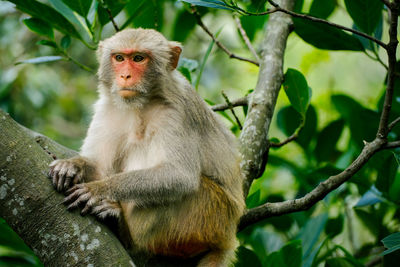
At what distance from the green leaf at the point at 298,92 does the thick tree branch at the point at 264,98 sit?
0.17 meters

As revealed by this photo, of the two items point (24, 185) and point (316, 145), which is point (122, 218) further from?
point (316, 145)

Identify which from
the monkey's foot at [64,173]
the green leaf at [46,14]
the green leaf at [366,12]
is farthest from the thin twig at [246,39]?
the monkey's foot at [64,173]

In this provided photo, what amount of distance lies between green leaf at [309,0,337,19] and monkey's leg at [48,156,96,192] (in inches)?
119

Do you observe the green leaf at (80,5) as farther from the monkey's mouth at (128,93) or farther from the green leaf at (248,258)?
the green leaf at (248,258)

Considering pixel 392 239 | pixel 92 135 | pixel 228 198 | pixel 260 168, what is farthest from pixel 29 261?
pixel 392 239

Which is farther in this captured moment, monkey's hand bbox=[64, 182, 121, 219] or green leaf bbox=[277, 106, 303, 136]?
green leaf bbox=[277, 106, 303, 136]

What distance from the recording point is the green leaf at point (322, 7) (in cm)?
525

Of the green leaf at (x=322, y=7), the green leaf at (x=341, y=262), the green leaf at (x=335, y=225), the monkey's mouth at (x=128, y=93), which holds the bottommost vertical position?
the green leaf at (x=335, y=225)

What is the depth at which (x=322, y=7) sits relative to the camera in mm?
5297

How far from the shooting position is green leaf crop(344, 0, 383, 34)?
4.14m

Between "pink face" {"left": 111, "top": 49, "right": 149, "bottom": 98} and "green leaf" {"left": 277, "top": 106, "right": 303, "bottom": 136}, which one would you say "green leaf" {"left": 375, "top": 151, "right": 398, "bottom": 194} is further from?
"pink face" {"left": 111, "top": 49, "right": 149, "bottom": 98}

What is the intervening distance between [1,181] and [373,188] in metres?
3.54

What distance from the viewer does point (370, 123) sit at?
16.5 ft

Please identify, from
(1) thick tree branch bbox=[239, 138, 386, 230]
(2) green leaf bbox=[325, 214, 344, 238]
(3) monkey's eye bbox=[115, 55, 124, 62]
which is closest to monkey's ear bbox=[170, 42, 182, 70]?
(3) monkey's eye bbox=[115, 55, 124, 62]
